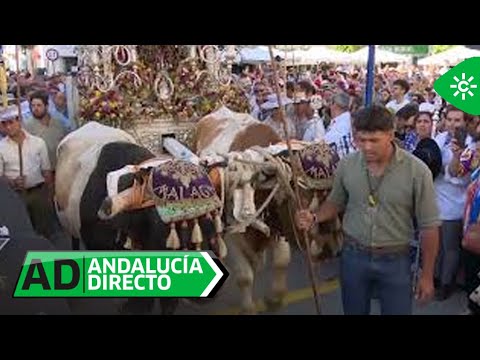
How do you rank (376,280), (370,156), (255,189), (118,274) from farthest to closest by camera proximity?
(255,189) < (118,274) < (376,280) < (370,156)

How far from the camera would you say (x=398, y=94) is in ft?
10.8

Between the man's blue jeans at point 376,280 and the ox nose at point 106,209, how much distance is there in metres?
1.15

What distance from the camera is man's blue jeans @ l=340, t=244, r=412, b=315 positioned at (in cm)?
319

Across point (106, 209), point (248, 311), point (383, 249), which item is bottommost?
point (248, 311)

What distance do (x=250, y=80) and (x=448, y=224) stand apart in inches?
47.0

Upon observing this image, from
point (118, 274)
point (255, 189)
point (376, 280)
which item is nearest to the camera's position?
point (376, 280)

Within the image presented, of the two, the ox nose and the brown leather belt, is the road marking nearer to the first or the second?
the brown leather belt

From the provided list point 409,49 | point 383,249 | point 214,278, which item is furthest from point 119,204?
point 409,49

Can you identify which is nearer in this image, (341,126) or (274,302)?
(341,126)

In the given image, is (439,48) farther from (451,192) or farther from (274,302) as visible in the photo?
(274,302)

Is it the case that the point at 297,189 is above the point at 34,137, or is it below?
below

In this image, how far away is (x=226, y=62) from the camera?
331 centimetres

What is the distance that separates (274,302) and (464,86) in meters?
1.40

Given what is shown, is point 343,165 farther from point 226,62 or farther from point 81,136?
point 81,136
